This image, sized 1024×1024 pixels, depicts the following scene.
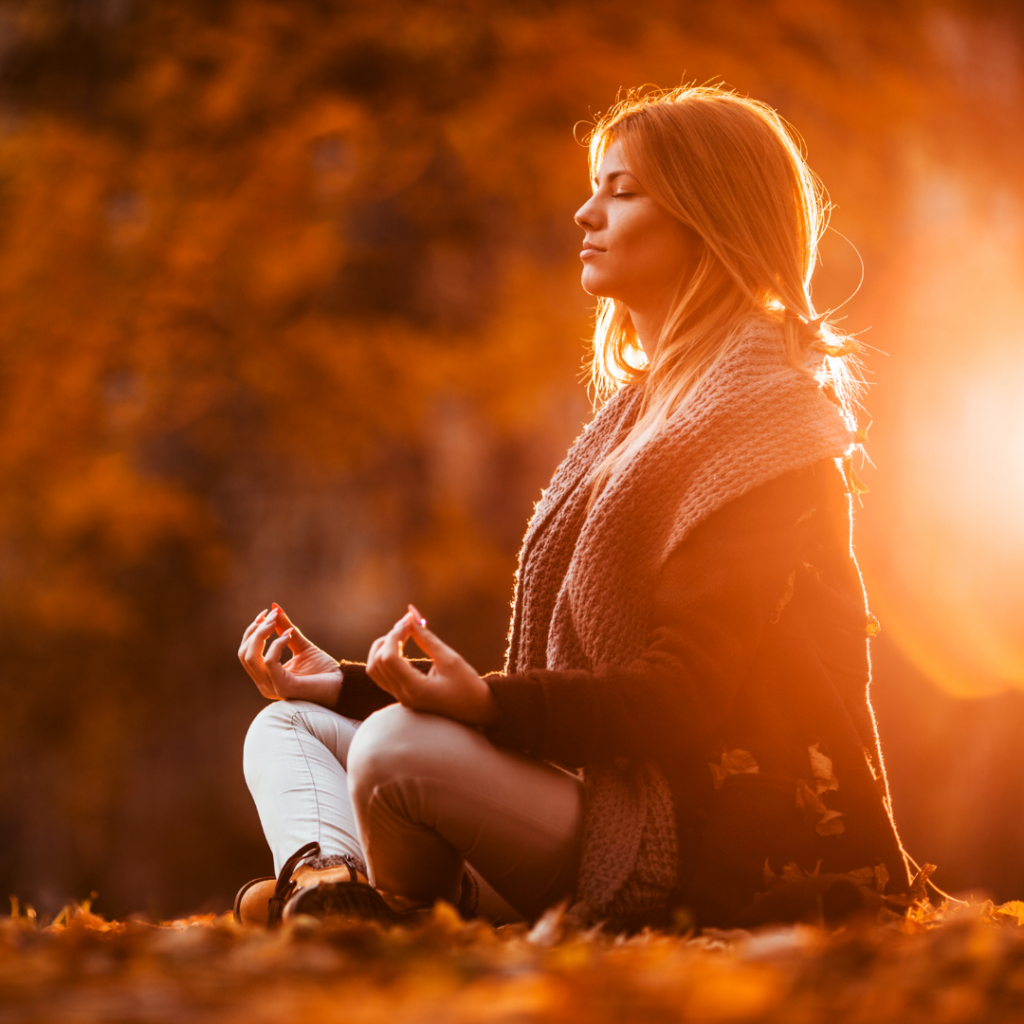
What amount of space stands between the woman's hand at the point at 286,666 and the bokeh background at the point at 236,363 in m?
3.47

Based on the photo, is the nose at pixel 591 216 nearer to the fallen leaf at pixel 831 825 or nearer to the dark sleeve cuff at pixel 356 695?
the dark sleeve cuff at pixel 356 695

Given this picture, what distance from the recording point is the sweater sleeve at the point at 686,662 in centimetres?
159

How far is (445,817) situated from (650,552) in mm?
529

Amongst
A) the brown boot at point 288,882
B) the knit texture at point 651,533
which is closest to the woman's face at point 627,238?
the knit texture at point 651,533

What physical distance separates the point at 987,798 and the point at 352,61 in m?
4.71

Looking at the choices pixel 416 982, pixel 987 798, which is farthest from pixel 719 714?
pixel 987 798

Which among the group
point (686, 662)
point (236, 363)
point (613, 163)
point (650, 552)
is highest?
point (236, 363)

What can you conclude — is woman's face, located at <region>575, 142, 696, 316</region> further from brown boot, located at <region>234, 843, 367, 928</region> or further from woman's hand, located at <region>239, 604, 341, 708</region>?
brown boot, located at <region>234, 843, 367, 928</region>

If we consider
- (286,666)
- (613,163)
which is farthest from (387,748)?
(613,163)

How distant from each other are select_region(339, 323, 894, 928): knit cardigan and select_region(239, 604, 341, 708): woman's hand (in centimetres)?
47

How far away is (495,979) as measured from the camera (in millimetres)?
1038

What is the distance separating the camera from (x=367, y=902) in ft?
5.15

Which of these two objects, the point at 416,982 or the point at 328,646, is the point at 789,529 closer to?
the point at 416,982

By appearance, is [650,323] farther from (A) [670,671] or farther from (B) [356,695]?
(B) [356,695]
